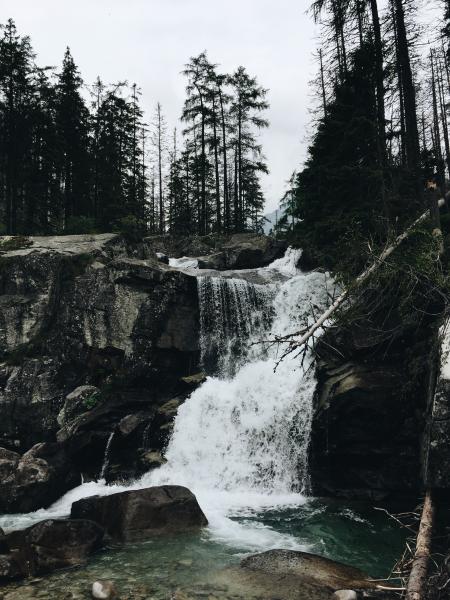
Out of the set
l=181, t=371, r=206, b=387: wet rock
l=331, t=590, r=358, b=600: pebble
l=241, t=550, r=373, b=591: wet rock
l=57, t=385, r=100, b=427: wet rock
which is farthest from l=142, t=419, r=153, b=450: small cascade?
l=331, t=590, r=358, b=600: pebble

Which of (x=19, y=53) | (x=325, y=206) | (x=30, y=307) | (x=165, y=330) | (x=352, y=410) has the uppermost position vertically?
(x=19, y=53)

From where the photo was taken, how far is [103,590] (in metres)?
6.56

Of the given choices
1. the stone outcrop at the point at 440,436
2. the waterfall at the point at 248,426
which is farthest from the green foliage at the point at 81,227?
the stone outcrop at the point at 440,436

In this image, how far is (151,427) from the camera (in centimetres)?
1520

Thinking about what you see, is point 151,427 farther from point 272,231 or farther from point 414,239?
point 272,231

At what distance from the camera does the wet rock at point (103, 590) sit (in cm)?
648

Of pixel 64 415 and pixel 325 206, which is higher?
pixel 325 206

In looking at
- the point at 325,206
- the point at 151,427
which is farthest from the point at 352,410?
the point at 325,206

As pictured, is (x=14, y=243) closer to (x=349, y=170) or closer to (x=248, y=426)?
(x=248, y=426)

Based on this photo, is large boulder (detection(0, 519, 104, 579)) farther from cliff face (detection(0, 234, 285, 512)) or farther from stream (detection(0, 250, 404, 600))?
cliff face (detection(0, 234, 285, 512))

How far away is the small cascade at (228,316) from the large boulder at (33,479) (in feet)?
22.9

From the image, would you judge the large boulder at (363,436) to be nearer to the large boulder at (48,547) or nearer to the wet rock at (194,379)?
the wet rock at (194,379)

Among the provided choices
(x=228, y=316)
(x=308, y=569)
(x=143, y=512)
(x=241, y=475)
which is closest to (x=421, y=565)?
(x=308, y=569)

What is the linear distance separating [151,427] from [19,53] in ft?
95.6
